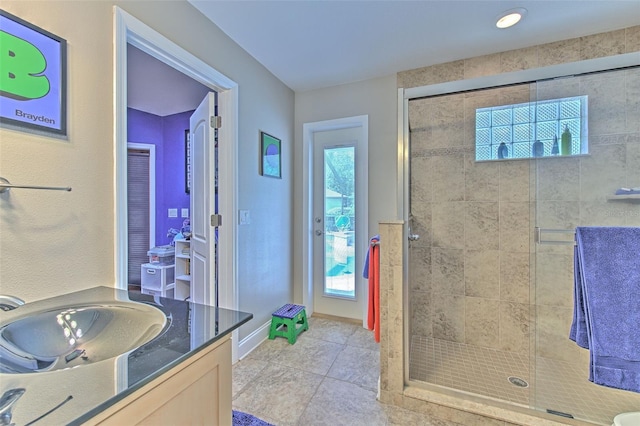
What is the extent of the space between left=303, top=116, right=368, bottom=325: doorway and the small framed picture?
14.9 inches

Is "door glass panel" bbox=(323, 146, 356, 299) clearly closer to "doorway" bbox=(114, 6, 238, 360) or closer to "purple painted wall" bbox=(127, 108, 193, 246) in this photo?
"doorway" bbox=(114, 6, 238, 360)

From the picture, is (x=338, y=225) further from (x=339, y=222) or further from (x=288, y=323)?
(x=288, y=323)

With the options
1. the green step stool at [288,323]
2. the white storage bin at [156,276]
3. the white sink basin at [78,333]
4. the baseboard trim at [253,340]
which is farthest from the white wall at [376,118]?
the white storage bin at [156,276]

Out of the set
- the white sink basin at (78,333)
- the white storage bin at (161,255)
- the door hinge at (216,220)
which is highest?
the door hinge at (216,220)

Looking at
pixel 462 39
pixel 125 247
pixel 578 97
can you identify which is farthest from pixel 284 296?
pixel 578 97

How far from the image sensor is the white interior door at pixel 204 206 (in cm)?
214

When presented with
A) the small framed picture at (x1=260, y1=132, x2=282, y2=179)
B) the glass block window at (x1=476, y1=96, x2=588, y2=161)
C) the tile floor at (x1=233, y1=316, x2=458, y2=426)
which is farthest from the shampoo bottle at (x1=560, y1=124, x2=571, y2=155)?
the small framed picture at (x1=260, y1=132, x2=282, y2=179)

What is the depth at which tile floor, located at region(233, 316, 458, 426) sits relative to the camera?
1597 mm

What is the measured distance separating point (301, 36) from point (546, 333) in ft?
9.52

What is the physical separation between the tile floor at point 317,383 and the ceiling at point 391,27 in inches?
95.5

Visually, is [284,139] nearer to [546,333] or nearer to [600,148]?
[600,148]

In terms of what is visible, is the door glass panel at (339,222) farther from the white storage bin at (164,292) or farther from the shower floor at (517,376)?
the white storage bin at (164,292)

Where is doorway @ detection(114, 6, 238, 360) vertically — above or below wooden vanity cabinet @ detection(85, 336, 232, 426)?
above

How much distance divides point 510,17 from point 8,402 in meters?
2.72
